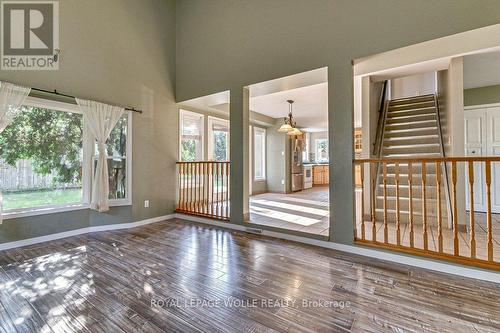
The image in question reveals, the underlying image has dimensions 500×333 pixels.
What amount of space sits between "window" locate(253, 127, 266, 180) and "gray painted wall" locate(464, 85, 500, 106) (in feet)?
17.0

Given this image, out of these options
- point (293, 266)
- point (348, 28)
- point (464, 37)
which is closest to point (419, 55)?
point (464, 37)

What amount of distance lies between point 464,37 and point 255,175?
6000mm

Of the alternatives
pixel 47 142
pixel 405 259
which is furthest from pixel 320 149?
pixel 47 142

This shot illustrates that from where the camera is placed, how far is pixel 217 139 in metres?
6.14

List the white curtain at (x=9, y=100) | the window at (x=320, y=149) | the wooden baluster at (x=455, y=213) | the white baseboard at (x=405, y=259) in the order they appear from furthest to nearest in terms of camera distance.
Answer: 1. the window at (x=320, y=149)
2. the white curtain at (x=9, y=100)
3. the wooden baluster at (x=455, y=213)
4. the white baseboard at (x=405, y=259)

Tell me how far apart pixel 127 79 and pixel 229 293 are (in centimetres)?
373

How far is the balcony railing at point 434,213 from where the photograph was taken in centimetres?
215

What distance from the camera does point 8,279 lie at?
2098 mm

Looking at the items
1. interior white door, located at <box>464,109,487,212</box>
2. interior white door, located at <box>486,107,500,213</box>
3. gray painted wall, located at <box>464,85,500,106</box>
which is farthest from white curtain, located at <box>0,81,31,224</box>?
interior white door, located at <box>486,107,500,213</box>

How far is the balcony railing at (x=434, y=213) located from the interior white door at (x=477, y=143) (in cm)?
2

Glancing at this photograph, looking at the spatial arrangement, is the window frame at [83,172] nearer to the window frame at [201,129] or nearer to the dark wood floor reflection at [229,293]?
the dark wood floor reflection at [229,293]

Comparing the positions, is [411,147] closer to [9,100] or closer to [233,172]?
[233,172]

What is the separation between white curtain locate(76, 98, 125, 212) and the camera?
3.43 metres

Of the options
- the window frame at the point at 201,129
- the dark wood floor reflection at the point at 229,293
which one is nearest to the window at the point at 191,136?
the window frame at the point at 201,129
